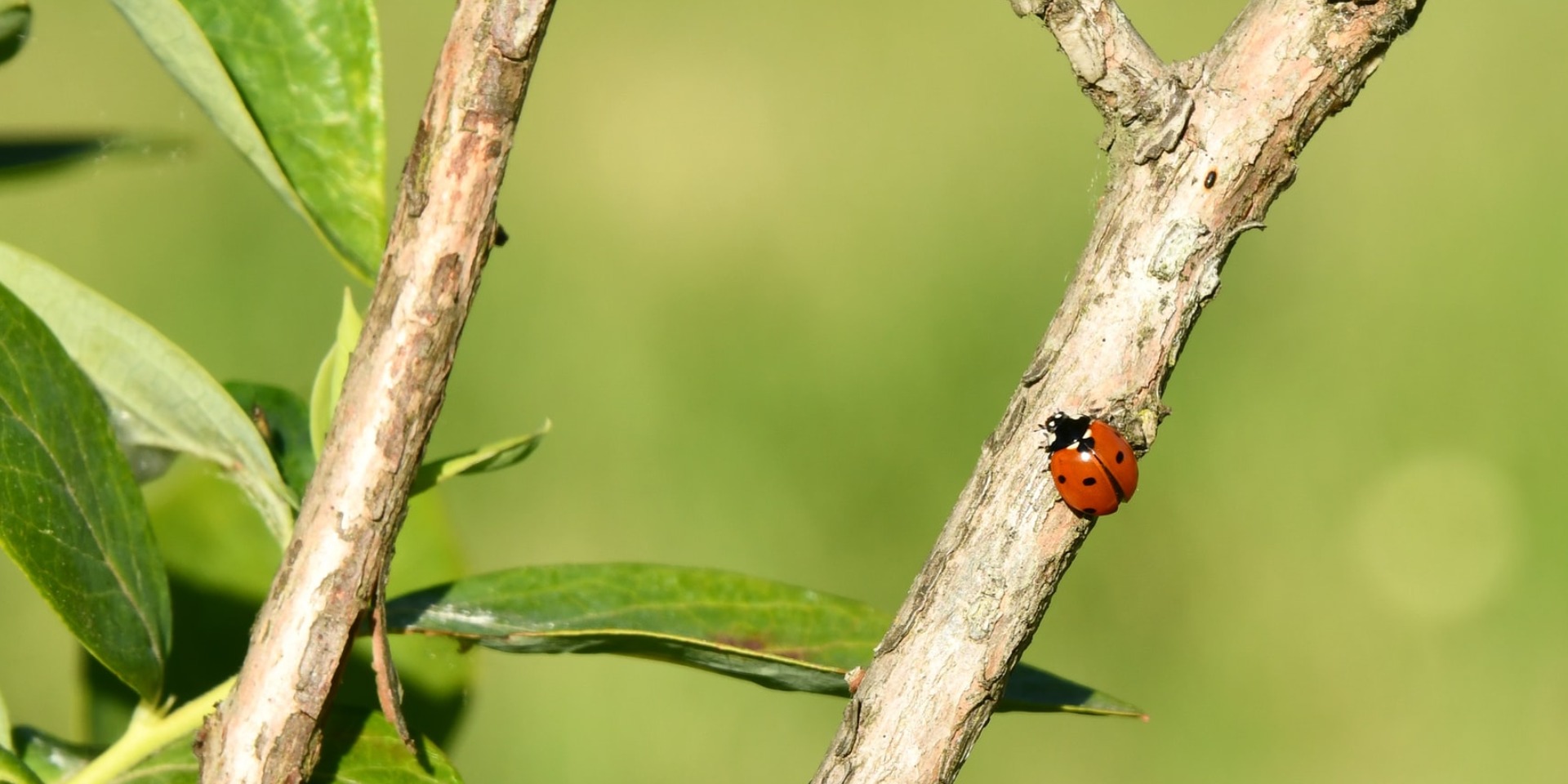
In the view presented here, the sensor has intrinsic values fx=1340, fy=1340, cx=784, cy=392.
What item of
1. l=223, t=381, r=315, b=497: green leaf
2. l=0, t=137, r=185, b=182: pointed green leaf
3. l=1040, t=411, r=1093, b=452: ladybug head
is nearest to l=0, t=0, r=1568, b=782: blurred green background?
l=0, t=137, r=185, b=182: pointed green leaf

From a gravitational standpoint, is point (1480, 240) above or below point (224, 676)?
above

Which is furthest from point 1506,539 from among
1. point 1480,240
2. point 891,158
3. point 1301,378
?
point 891,158

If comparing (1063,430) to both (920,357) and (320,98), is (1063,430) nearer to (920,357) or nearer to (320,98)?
(320,98)

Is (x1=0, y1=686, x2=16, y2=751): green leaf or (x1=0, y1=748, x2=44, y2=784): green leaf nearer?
(x1=0, y1=748, x2=44, y2=784): green leaf

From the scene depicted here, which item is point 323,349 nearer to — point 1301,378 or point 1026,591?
point 1301,378

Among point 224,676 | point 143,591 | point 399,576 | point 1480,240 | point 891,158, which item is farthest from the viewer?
point 891,158

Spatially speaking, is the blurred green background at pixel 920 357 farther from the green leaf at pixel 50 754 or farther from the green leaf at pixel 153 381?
the green leaf at pixel 153 381

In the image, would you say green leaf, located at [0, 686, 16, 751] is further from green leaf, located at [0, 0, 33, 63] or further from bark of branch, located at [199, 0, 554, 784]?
green leaf, located at [0, 0, 33, 63]
